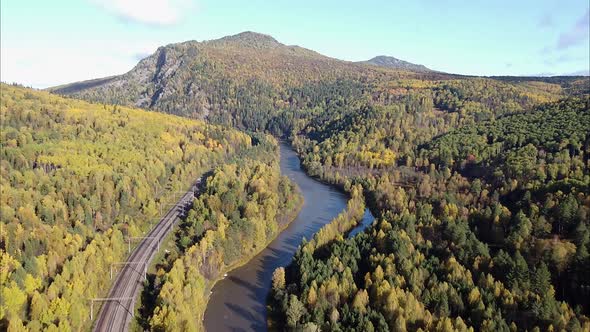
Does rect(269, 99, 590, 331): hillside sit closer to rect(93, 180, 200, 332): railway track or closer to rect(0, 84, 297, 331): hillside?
rect(93, 180, 200, 332): railway track

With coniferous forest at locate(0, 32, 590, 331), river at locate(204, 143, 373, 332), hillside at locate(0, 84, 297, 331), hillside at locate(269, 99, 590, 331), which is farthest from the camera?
river at locate(204, 143, 373, 332)

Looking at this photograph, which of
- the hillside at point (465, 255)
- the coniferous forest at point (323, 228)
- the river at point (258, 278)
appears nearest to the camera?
the hillside at point (465, 255)

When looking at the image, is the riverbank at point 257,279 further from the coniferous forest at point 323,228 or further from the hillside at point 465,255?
the hillside at point 465,255

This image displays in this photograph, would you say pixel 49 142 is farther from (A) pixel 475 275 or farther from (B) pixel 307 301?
(A) pixel 475 275

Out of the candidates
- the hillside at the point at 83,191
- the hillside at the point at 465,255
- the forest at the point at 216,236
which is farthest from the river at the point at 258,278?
the hillside at the point at 83,191

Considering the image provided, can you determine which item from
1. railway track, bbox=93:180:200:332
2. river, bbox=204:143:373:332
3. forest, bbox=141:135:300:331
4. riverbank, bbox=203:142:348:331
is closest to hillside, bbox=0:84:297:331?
forest, bbox=141:135:300:331

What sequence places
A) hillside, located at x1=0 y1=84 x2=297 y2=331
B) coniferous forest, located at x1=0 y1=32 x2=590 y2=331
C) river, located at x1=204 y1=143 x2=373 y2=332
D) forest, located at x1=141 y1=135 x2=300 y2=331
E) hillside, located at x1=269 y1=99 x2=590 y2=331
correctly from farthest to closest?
river, located at x1=204 y1=143 x2=373 y2=332, hillside, located at x1=0 y1=84 x2=297 y2=331, forest, located at x1=141 y1=135 x2=300 y2=331, coniferous forest, located at x1=0 y1=32 x2=590 y2=331, hillside, located at x1=269 y1=99 x2=590 y2=331
